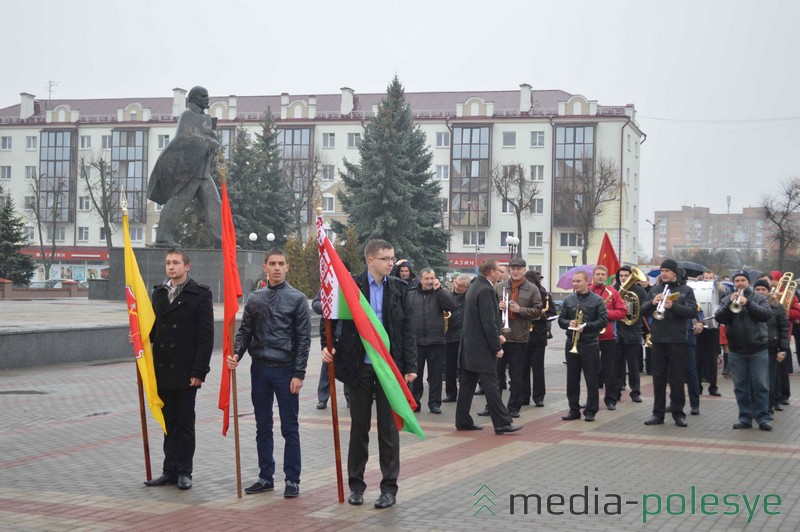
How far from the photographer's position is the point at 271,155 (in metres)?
67.1

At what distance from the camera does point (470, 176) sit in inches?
3524

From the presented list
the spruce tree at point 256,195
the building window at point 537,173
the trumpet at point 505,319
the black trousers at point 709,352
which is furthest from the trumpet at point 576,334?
the building window at point 537,173

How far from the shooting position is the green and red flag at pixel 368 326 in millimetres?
7496

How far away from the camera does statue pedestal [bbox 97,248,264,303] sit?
3212cm

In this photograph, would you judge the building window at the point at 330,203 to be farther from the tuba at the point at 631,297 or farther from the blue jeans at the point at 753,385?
the blue jeans at the point at 753,385

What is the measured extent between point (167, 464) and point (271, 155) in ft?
196

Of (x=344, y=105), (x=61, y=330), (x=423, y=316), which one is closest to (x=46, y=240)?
(x=344, y=105)

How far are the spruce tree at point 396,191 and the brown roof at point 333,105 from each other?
1284 inches

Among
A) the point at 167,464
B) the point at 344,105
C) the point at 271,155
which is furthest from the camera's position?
the point at 344,105

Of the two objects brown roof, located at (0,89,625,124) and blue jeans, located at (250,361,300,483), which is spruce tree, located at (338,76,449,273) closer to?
brown roof, located at (0,89,625,124)

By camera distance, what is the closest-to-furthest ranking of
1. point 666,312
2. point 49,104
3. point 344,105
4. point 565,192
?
point 666,312, point 565,192, point 344,105, point 49,104

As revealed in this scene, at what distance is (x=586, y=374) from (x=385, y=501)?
570 centimetres

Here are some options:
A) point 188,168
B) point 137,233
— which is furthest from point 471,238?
point 188,168

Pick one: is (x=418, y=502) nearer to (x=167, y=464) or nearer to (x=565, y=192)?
(x=167, y=464)
